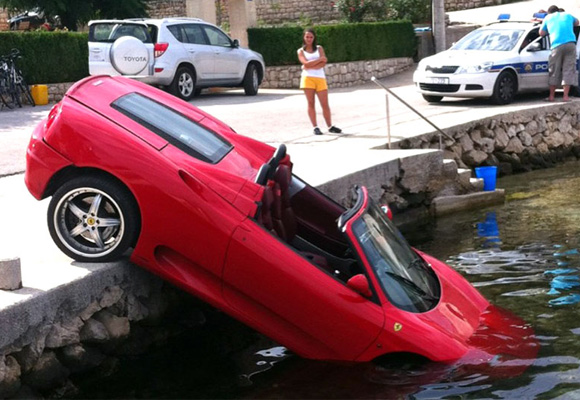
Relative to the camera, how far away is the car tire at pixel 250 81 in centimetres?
2605

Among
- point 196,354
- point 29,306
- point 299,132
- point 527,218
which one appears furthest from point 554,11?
point 29,306

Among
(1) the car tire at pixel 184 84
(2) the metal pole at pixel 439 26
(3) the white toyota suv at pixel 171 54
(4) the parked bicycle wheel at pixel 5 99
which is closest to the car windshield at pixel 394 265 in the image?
(3) the white toyota suv at pixel 171 54

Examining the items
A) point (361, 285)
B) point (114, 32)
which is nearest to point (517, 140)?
point (114, 32)

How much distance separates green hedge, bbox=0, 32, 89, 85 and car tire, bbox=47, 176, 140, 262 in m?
17.4

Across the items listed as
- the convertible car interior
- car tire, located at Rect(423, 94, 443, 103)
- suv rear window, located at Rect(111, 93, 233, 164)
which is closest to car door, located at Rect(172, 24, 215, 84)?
car tire, located at Rect(423, 94, 443, 103)

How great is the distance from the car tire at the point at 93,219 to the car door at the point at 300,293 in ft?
2.70

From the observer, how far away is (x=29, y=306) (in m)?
6.89

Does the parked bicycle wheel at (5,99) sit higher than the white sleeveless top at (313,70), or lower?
lower

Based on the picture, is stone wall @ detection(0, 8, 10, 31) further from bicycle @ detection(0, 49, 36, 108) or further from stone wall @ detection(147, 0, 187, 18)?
bicycle @ detection(0, 49, 36, 108)

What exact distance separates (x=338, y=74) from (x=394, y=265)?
71.4 ft

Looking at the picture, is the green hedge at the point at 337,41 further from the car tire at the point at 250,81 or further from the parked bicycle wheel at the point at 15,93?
the parked bicycle wheel at the point at 15,93

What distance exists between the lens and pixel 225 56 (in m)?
25.2

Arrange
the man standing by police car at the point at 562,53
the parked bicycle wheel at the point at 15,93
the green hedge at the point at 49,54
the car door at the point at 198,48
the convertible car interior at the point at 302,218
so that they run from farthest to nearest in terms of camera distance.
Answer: the green hedge at the point at 49,54, the car door at the point at 198,48, the parked bicycle wheel at the point at 15,93, the man standing by police car at the point at 562,53, the convertible car interior at the point at 302,218

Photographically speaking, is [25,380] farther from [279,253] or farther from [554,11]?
[554,11]
